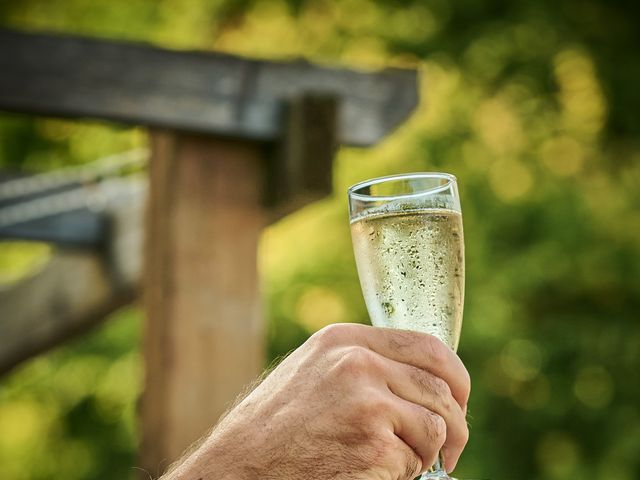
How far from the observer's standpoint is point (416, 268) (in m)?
1.25

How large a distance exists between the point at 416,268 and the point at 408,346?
5.1 inches

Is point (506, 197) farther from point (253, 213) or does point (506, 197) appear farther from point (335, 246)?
point (253, 213)

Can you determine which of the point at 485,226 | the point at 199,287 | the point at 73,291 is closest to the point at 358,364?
the point at 199,287

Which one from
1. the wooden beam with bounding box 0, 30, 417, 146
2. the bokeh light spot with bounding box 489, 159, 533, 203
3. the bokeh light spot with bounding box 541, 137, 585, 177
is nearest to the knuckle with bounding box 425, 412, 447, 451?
the wooden beam with bounding box 0, 30, 417, 146

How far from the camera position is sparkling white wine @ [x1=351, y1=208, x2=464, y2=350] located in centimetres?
125

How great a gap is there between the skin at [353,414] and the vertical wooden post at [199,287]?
154 centimetres

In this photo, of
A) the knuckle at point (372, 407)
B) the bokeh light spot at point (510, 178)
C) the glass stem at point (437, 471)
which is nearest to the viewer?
the knuckle at point (372, 407)

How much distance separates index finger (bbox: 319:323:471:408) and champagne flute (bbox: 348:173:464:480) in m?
0.08

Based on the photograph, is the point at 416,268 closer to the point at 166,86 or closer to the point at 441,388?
the point at 441,388

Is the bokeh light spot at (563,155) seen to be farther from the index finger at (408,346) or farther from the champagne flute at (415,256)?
the index finger at (408,346)

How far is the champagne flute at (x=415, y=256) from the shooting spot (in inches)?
49.4

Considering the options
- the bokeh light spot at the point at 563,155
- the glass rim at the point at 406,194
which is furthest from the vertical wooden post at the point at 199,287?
the bokeh light spot at the point at 563,155

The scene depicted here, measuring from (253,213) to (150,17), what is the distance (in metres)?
6.51

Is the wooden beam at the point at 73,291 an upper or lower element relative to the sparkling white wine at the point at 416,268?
lower
